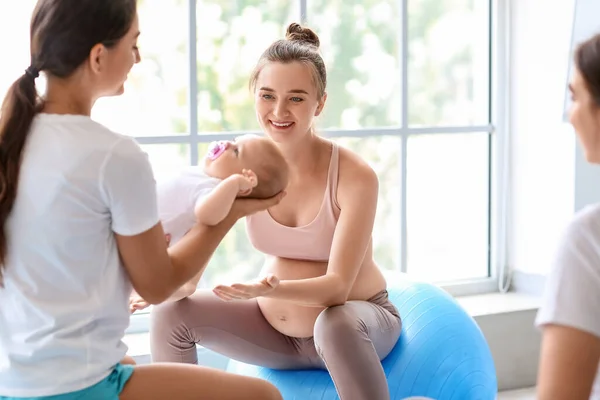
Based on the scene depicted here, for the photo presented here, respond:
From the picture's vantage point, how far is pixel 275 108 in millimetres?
2578

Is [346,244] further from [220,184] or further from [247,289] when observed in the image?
[220,184]

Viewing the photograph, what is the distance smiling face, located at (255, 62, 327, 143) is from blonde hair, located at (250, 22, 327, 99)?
0.01 m

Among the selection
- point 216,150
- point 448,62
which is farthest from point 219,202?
point 448,62

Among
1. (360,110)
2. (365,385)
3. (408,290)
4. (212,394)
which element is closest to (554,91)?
(360,110)

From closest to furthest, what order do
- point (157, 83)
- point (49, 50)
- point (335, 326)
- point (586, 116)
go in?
point (586, 116), point (49, 50), point (335, 326), point (157, 83)

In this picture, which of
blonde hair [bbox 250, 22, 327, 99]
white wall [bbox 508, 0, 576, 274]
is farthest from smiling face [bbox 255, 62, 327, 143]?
white wall [bbox 508, 0, 576, 274]

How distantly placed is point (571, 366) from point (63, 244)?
93 cm

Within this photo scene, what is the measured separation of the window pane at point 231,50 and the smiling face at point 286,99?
0.79m

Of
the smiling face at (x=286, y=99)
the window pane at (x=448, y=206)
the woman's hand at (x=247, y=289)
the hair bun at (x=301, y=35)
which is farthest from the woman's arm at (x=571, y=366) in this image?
the window pane at (x=448, y=206)

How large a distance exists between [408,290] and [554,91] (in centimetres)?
130

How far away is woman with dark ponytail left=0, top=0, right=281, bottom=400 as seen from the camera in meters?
1.69

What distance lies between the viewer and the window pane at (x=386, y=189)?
374 centimetres

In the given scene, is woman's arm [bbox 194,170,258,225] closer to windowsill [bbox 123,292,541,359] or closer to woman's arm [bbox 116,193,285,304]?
woman's arm [bbox 116,193,285,304]

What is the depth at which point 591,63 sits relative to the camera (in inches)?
60.0
